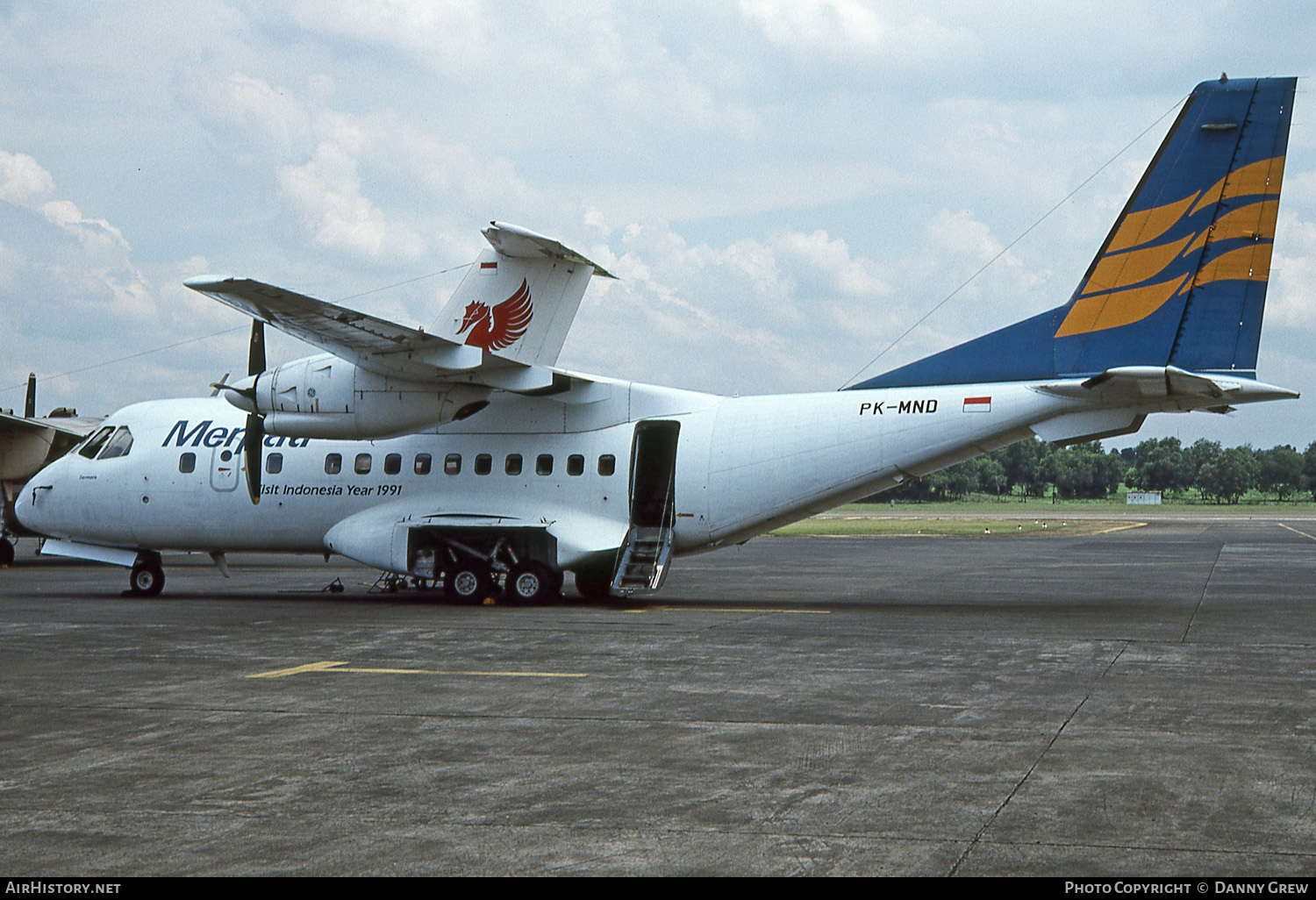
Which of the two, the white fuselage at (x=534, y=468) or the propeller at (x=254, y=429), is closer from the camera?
the white fuselage at (x=534, y=468)

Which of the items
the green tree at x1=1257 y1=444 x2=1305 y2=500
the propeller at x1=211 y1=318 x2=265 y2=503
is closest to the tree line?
the green tree at x1=1257 y1=444 x2=1305 y2=500

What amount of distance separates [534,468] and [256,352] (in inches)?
204

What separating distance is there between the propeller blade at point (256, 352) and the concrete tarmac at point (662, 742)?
450 centimetres

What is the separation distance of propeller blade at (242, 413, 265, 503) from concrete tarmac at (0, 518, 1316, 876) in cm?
311

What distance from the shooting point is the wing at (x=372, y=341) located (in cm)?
1594

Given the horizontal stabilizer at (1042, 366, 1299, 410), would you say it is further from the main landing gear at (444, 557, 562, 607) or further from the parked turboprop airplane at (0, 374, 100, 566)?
the parked turboprop airplane at (0, 374, 100, 566)

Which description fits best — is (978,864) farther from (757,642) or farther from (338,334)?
(338,334)

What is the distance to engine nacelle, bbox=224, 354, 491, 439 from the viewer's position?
18.5 metres

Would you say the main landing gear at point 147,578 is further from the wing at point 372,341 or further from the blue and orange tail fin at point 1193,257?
the blue and orange tail fin at point 1193,257

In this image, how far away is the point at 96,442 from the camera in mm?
22219

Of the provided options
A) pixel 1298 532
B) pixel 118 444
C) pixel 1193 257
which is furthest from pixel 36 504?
pixel 1298 532

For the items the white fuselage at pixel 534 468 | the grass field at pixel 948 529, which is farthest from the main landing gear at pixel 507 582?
the grass field at pixel 948 529

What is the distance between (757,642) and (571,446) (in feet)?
21.4

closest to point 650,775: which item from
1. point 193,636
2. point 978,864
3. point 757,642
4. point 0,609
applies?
point 978,864
